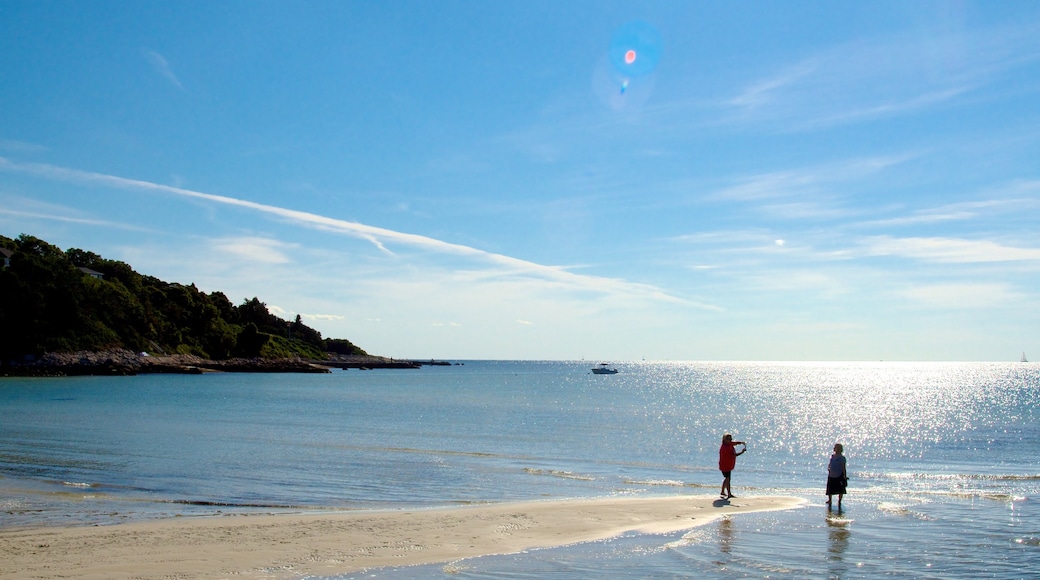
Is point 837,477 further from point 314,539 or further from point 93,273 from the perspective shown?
point 93,273

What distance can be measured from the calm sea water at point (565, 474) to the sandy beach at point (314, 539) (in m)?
1.05

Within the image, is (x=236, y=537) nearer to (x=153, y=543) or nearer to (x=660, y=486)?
(x=153, y=543)

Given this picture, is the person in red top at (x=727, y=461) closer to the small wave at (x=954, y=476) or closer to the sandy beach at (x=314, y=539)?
the sandy beach at (x=314, y=539)

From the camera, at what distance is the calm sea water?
47.4 feet

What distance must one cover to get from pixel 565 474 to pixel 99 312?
123927 mm

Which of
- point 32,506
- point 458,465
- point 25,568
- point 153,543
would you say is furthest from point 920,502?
point 32,506

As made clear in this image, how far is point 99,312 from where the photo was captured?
417 feet

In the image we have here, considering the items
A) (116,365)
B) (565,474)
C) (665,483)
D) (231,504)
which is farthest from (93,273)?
(665,483)

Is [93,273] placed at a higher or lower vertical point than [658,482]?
higher

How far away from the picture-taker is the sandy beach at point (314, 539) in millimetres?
12461

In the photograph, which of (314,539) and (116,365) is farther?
(116,365)

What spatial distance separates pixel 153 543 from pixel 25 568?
241cm

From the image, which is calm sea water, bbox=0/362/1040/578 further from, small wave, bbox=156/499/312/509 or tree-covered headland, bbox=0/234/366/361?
tree-covered headland, bbox=0/234/366/361

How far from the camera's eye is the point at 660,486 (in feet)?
86.8
